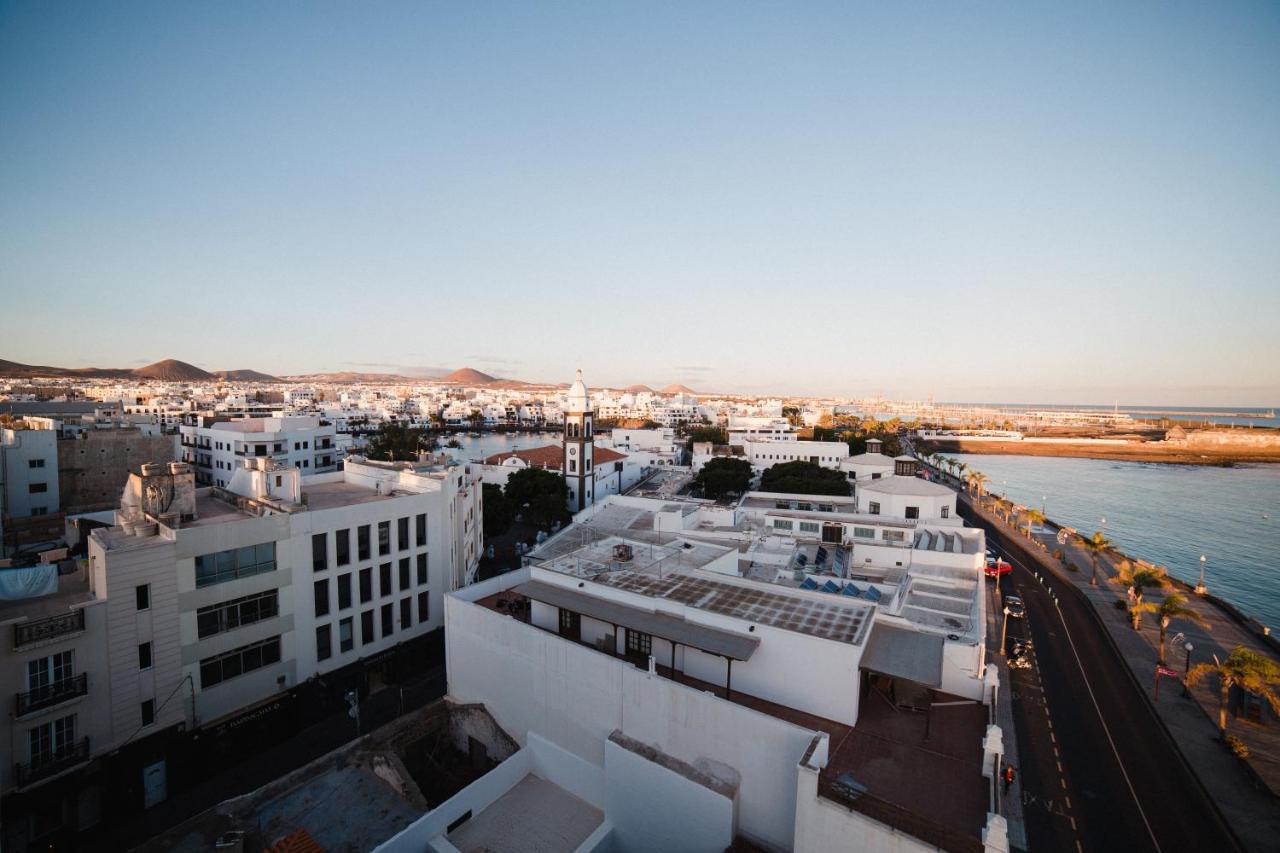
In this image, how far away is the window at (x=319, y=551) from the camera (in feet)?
65.9

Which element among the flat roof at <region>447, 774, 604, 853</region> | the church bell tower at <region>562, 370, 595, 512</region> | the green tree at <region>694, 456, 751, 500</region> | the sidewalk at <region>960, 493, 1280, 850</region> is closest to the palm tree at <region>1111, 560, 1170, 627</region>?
the sidewalk at <region>960, 493, 1280, 850</region>

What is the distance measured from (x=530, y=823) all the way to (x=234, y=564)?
1274 centimetres

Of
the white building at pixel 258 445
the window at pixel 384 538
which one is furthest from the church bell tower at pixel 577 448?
the window at pixel 384 538

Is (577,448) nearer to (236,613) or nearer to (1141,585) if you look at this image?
(236,613)

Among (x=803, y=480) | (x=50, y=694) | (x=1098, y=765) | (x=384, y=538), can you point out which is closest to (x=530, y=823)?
(x=384, y=538)

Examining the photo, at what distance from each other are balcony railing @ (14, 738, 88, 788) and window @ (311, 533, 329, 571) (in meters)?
7.11

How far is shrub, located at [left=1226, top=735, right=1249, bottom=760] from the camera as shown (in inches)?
703

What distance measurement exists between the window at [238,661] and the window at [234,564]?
2.48 meters

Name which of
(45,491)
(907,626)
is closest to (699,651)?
(907,626)

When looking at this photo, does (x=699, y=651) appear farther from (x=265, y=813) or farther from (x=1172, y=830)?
(x=1172, y=830)

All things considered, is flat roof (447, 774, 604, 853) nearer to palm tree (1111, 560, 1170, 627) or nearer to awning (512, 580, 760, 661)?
awning (512, 580, 760, 661)

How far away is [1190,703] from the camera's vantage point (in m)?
21.7

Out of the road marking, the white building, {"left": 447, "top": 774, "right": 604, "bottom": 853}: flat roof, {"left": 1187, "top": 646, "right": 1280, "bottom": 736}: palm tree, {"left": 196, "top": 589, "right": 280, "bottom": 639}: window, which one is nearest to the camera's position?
{"left": 447, "top": 774, "right": 604, "bottom": 853}: flat roof

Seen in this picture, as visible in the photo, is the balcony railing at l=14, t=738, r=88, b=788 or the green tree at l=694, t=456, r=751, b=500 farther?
the green tree at l=694, t=456, r=751, b=500
